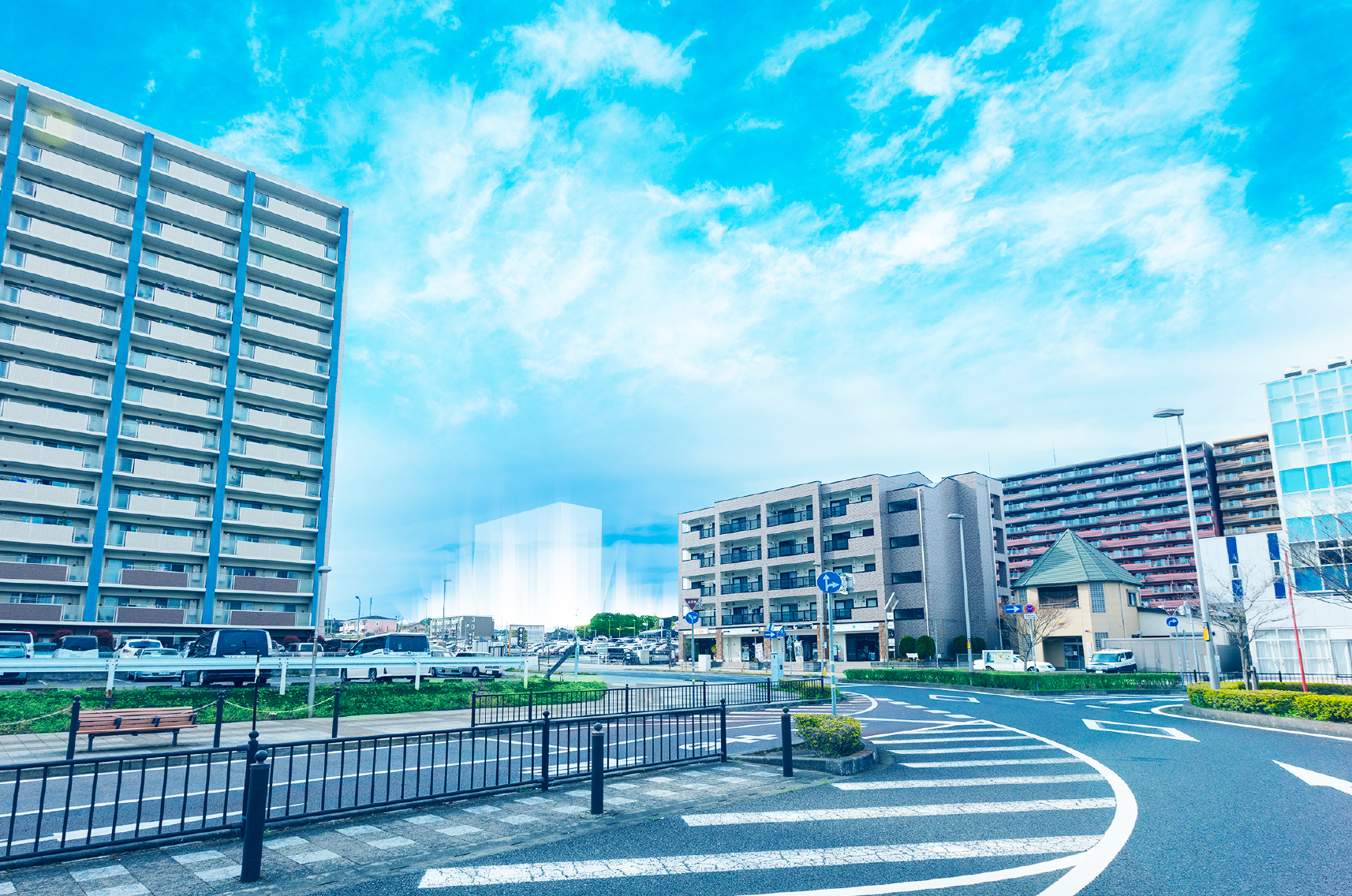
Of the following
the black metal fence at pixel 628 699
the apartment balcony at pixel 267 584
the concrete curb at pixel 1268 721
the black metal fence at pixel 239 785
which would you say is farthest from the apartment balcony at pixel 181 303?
the concrete curb at pixel 1268 721

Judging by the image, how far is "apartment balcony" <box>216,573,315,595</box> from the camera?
46.0 m

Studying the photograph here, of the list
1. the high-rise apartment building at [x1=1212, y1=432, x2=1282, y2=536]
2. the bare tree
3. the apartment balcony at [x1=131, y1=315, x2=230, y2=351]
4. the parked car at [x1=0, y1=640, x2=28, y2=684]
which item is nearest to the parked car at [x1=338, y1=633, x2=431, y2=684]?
the parked car at [x1=0, y1=640, x2=28, y2=684]

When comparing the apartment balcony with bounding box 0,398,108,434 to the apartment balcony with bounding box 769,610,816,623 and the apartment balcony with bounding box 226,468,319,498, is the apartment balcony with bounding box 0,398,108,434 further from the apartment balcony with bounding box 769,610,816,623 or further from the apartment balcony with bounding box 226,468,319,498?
the apartment balcony with bounding box 769,610,816,623

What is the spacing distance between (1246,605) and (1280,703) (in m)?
21.8

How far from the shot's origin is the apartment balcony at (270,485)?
4775 centimetres

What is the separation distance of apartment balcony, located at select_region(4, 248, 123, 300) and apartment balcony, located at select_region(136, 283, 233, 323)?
128cm

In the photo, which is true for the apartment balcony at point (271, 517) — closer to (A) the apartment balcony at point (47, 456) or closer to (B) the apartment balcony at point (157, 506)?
(B) the apartment balcony at point (157, 506)

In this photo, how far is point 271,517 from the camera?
4834cm

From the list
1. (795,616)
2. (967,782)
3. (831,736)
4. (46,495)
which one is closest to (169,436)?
(46,495)

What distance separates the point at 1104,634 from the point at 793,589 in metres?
22.5

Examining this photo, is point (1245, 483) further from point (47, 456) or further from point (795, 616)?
point (47, 456)

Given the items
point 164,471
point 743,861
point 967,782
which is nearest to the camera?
point 743,861

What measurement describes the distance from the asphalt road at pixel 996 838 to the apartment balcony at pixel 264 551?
4507 centimetres

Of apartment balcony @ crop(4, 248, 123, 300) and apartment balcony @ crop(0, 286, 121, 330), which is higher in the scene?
apartment balcony @ crop(4, 248, 123, 300)
